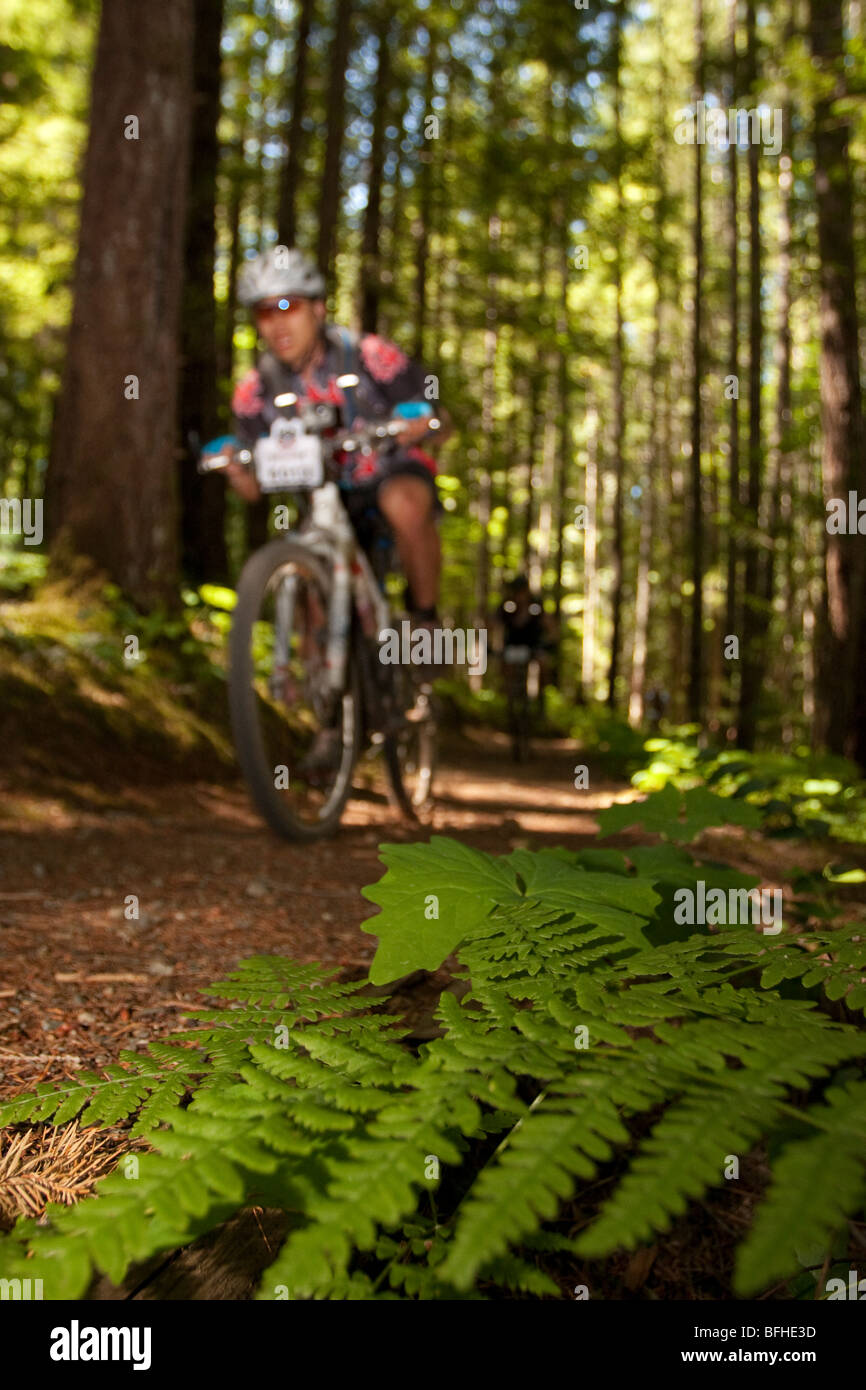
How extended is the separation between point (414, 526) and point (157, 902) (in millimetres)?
2258

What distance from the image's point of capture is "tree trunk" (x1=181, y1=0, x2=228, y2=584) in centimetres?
1004

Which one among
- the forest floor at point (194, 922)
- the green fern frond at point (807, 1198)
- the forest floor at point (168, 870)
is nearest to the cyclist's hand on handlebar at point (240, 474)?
the forest floor at point (168, 870)

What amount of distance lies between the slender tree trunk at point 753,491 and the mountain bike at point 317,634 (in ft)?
29.7

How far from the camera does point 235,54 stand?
1418 centimetres

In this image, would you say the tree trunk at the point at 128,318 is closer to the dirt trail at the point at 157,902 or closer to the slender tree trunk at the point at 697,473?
the dirt trail at the point at 157,902

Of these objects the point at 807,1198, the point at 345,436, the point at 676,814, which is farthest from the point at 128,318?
the point at 807,1198

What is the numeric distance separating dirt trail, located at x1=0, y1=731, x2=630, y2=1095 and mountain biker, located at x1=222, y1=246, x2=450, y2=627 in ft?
5.13

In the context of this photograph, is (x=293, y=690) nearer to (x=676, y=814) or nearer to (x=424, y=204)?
(x=676, y=814)

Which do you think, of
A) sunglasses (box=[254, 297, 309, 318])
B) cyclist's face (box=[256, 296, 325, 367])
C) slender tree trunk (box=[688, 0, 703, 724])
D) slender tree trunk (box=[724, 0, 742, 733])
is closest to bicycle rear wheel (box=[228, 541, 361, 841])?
cyclist's face (box=[256, 296, 325, 367])

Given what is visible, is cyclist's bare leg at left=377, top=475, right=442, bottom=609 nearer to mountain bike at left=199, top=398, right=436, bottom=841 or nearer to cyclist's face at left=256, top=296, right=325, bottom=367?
mountain bike at left=199, top=398, right=436, bottom=841

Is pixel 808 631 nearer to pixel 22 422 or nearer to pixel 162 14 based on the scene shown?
pixel 22 422

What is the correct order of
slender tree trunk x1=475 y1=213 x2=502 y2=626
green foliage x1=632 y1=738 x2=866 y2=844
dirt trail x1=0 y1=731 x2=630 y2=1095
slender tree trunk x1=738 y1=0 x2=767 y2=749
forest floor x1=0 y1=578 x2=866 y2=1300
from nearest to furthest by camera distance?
forest floor x1=0 y1=578 x2=866 y2=1300, dirt trail x1=0 y1=731 x2=630 y2=1095, green foliage x1=632 y1=738 x2=866 y2=844, slender tree trunk x1=738 y1=0 x2=767 y2=749, slender tree trunk x1=475 y1=213 x2=502 y2=626

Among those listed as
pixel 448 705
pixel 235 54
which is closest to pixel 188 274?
pixel 235 54
